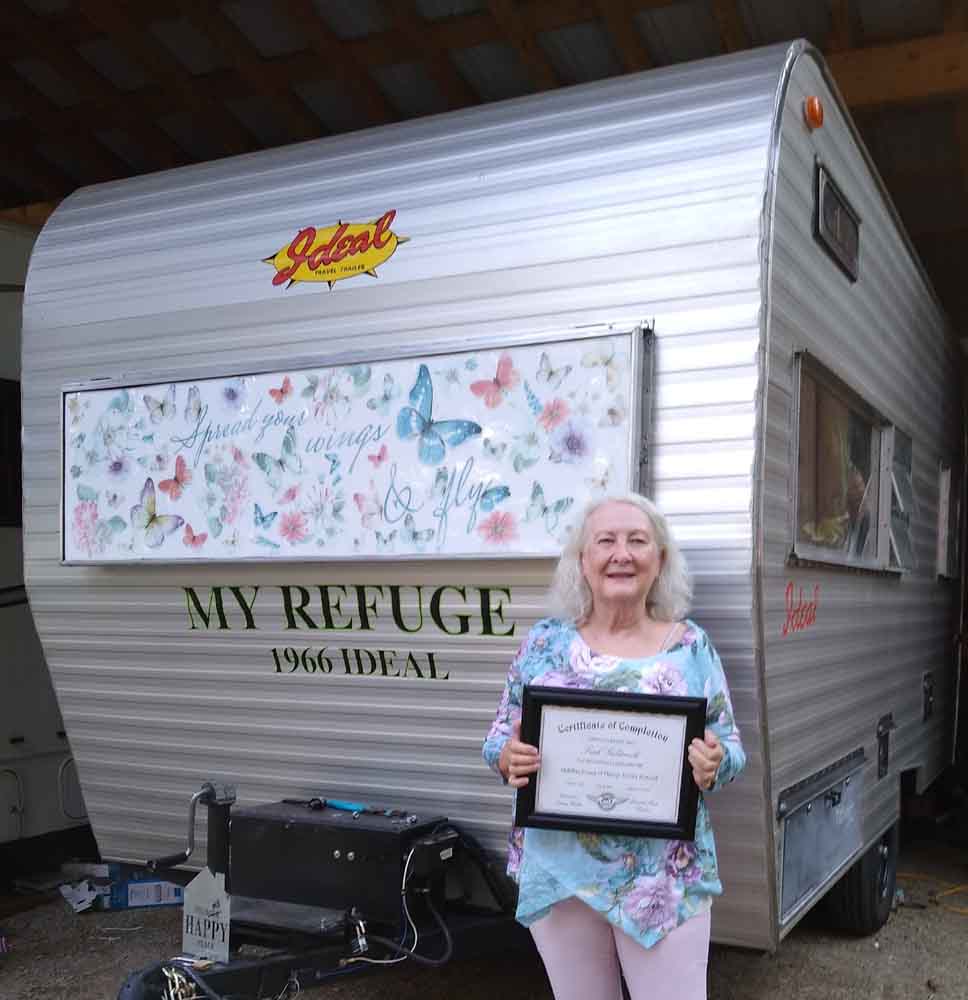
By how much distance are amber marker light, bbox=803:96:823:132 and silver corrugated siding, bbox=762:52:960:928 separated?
3 cm

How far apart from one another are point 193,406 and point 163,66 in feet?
10.6

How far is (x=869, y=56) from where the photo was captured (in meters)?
5.64

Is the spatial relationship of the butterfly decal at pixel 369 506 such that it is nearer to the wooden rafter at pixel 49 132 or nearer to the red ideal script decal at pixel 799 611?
the red ideal script decal at pixel 799 611

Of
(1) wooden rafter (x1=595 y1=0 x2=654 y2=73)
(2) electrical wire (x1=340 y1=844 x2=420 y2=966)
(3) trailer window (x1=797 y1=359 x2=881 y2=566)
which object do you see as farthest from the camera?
(1) wooden rafter (x1=595 y1=0 x2=654 y2=73)

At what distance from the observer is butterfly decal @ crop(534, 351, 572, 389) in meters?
3.14

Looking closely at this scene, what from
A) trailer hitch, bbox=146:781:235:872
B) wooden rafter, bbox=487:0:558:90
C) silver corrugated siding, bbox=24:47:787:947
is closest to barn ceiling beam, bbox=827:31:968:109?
wooden rafter, bbox=487:0:558:90

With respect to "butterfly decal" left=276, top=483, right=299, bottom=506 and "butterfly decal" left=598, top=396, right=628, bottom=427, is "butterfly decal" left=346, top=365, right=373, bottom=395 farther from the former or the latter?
Answer: "butterfly decal" left=598, top=396, right=628, bottom=427

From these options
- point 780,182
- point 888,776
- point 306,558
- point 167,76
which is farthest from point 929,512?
point 167,76

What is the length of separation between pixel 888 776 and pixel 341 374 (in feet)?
8.85

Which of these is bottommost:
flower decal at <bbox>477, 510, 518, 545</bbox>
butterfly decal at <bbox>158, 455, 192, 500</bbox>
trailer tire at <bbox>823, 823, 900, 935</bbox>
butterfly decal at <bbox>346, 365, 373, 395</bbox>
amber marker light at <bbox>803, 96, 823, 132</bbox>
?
trailer tire at <bbox>823, 823, 900, 935</bbox>

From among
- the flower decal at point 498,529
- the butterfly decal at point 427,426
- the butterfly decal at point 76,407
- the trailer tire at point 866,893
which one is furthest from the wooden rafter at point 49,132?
the trailer tire at point 866,893

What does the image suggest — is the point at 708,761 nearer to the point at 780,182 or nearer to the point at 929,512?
the point at 780,182

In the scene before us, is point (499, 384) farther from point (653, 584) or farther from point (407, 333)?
point (653, 584)

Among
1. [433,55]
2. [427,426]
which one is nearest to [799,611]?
[427,426]
